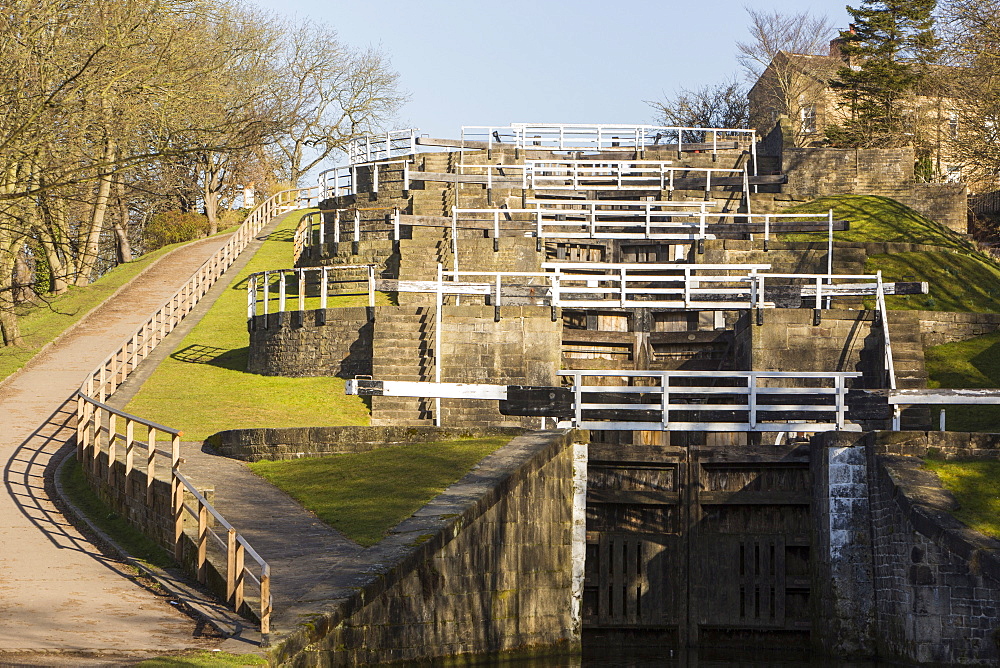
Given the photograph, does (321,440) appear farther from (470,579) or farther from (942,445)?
(942,445)

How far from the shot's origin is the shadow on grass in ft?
101

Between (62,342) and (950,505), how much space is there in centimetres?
2462

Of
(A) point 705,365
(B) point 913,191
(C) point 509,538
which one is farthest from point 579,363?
(B) point 913,191

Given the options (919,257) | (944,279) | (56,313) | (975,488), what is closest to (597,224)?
(919,257)

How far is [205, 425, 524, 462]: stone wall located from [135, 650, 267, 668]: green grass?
997 centimetres

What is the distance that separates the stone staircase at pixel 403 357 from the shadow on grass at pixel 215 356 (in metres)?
5.94

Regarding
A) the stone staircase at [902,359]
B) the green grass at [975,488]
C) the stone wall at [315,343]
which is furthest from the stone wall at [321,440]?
the stone staircase at [902,359]

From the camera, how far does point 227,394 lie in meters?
27.1

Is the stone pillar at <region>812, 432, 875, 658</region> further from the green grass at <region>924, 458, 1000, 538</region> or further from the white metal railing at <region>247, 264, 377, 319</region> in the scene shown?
the white metal railing at <region>247, 264, 377, 319</region>

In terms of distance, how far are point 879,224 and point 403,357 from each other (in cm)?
1854

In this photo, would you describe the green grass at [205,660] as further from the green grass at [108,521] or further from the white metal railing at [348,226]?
the white metal railing at [348,226]

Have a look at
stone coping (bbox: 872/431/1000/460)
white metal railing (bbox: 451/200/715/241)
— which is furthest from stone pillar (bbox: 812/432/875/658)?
white metal railing (bbox: 451/200/715/241)

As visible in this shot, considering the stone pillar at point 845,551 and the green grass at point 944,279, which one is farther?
the green grass at point 944,279

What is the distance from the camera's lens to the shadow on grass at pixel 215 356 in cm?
3088
